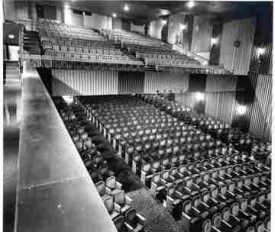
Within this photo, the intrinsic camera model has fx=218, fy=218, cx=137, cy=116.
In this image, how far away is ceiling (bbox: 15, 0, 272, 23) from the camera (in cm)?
1129

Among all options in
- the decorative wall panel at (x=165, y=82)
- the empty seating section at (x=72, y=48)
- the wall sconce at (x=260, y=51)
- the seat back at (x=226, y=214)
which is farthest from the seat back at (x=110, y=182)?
the wall sconce at (x=260, y=51)

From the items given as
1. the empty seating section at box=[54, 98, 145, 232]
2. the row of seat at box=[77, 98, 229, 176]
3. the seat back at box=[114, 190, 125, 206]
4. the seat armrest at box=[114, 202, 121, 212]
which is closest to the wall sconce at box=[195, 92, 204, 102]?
the row of seat at box=[77, 98, 229, 176]

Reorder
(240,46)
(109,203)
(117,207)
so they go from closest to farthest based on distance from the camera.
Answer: (109,203) → (117,207) → (240,46)

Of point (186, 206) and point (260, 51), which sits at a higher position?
point (260, 51)

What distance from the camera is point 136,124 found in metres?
9.11

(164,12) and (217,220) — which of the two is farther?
(164,12)

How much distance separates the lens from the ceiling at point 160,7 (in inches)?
444

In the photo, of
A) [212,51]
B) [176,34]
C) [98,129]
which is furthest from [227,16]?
[98,129]

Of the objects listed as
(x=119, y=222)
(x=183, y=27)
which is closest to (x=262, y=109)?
(x=183, y=27)

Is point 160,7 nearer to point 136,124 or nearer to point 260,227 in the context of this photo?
point 136,124

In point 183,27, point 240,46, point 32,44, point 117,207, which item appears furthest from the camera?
point 183,27

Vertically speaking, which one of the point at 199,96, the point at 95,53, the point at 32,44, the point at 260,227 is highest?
the point at 32,44

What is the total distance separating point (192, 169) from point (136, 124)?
11.6 feet

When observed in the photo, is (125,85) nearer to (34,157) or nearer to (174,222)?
(174,222)
